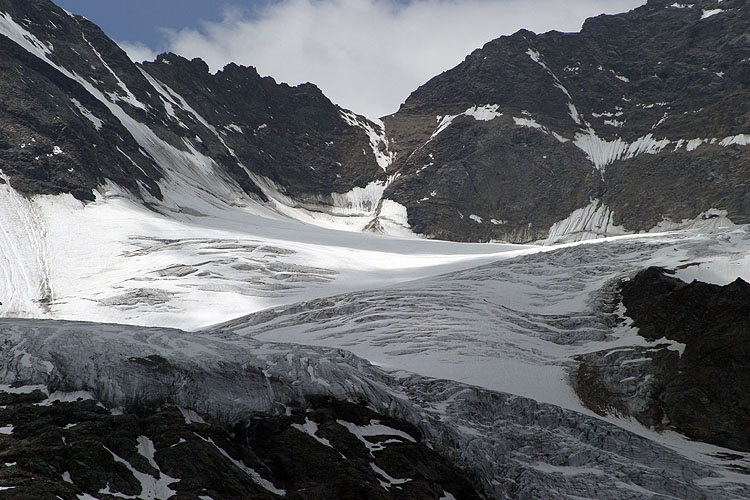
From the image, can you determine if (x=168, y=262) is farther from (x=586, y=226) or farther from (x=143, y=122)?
(x=586, y=226)

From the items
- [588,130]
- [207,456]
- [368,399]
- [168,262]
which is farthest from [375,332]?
[588,130]

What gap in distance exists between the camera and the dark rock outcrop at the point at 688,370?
89.6 feet

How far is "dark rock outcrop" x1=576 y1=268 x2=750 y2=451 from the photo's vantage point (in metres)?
27.3

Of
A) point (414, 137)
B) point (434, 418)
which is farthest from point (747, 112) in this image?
point (434, 418)

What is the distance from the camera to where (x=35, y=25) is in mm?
109000

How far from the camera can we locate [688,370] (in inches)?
1158

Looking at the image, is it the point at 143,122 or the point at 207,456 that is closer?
the point at 207,456

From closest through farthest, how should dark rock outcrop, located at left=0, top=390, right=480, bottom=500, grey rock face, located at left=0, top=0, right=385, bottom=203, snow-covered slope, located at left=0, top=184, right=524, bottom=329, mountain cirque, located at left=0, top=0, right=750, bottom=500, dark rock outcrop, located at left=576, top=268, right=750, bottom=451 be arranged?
dark rock outcrop, located at left=0, top=390, right=480, bottom=500
mountain cirque, located at left=0, top=0, right=750, bottom=500
dark rock outcrop, located at left=576, top=268, right=750, bottom=451
snow-covered slope, located at left=0, top=184, right=524, bottom=329
grey rock face, located at left=0, top=0, right=385, bottom=203

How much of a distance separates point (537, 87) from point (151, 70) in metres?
76.4

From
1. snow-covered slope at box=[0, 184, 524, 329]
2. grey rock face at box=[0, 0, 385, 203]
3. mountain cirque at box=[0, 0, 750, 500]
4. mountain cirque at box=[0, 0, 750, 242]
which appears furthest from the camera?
mountain cirque at box=[0, 0, 750, 242]

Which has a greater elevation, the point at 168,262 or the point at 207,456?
the point at 168,262

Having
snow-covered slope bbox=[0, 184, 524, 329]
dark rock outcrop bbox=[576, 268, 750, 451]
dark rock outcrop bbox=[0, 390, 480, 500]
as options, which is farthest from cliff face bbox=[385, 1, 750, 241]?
dark rock outcrop bbox=[0, 390, 480, 500]

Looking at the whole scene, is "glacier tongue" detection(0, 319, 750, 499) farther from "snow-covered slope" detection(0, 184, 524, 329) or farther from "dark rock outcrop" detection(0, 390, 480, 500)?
"snow-covered slope" detection(0, 184, 524, 329)

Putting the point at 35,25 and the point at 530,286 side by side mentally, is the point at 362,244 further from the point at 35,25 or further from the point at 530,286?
the point at 35,25
